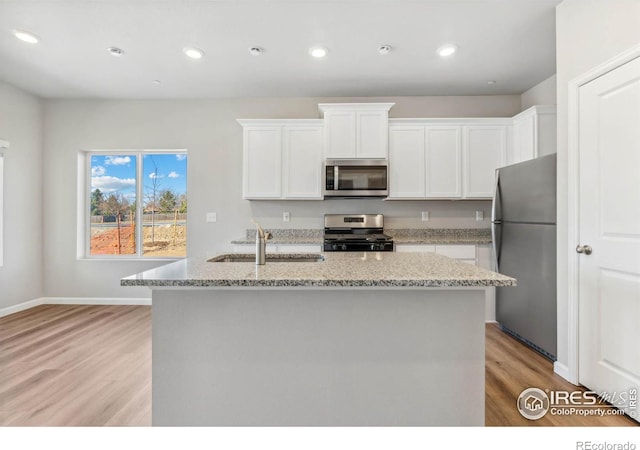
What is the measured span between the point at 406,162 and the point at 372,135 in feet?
1.61

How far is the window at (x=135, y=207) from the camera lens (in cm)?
443

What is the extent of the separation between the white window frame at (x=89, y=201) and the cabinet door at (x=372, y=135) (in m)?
2.23

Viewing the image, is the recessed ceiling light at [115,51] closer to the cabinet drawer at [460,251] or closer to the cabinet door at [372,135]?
the cabinet door at [372,135]

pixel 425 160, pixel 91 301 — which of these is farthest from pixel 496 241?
pixel 91 301

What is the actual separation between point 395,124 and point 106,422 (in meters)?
3.56

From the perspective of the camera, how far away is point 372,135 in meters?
3.77

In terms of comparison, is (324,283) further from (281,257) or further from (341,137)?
(341,137)

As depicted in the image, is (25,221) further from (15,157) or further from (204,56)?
(204,56)

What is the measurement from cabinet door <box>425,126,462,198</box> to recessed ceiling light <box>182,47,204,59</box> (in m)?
2.44

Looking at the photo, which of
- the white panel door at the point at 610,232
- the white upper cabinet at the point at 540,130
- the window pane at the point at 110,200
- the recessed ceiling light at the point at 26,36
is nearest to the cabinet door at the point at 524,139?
the white upper cabinet at the point at 540,130

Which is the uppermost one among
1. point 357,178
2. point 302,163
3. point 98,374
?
point 302,163

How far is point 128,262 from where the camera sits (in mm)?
4359
